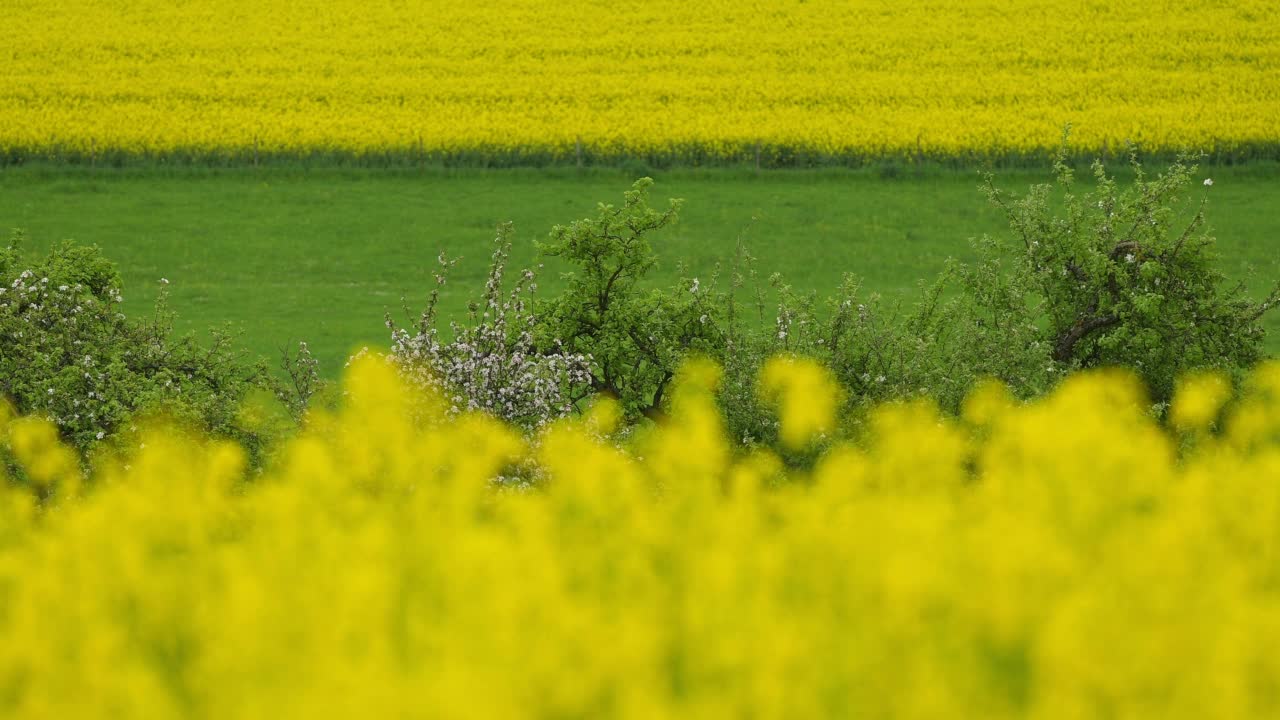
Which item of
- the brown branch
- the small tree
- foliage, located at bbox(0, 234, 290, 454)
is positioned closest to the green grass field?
foliage, located at bbox(0, 234, 290, 454)

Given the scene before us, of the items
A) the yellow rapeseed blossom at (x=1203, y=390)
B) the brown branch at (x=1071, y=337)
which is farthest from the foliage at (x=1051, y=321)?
the yellow rapeseed blossom at (x=1203, y=390)

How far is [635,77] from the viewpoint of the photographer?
35.8 metres

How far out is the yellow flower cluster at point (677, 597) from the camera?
3.84 m

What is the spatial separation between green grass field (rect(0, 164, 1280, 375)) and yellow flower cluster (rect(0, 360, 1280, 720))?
15.0 metres

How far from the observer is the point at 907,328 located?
40.5ft

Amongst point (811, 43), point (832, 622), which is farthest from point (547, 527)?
point (811, 43)

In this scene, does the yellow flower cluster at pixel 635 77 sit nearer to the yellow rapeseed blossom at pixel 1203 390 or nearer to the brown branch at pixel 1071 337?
the brown branch at pixel 1071 337

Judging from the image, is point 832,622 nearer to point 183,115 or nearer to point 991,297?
point 991,297

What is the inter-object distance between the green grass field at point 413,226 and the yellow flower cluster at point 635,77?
120 cm

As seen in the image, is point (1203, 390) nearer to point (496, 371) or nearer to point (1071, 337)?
point (1071, 337)

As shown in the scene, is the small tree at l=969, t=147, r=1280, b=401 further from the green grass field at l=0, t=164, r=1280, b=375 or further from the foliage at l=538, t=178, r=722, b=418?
the green grass field at l=0, t=164, r=1280, b=375

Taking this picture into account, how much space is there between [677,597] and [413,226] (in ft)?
73.9

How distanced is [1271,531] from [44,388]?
937 centimetres

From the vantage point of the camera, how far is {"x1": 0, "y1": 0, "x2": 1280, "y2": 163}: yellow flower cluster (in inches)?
1215
